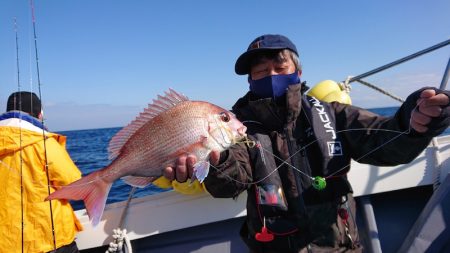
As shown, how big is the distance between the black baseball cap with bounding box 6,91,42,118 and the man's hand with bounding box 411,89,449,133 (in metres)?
3.62

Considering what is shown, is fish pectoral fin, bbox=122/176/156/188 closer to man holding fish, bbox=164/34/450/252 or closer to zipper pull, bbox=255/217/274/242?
man holding fish, bbox=164/34/450/252

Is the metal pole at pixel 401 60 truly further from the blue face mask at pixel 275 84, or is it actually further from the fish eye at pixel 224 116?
the fish eye at pixel 224 116

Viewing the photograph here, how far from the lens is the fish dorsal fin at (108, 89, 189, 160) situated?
6.78 ft

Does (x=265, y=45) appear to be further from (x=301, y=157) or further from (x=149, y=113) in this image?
(x=149, y=113)

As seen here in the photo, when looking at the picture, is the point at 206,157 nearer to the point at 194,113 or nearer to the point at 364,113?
the point at 194,113

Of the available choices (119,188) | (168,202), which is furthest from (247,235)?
(119,188)

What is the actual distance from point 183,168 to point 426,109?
1523 mm

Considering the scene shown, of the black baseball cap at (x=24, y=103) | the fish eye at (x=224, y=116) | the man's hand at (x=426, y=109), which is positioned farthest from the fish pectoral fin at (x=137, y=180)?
the black baseball cap at (x=24, y=103)

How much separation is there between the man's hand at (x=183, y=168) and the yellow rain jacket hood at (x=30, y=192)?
4.99ft

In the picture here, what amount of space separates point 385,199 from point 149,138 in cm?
310

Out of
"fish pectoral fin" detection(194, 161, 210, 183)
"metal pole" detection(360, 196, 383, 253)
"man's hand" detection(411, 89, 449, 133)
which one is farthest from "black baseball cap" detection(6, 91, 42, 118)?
"metal pole" detection(360, 196, 383, 253)

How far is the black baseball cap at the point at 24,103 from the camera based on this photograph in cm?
340

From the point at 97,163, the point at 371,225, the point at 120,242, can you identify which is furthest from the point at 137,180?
the point at 97,163

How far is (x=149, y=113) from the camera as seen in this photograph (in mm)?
2119
